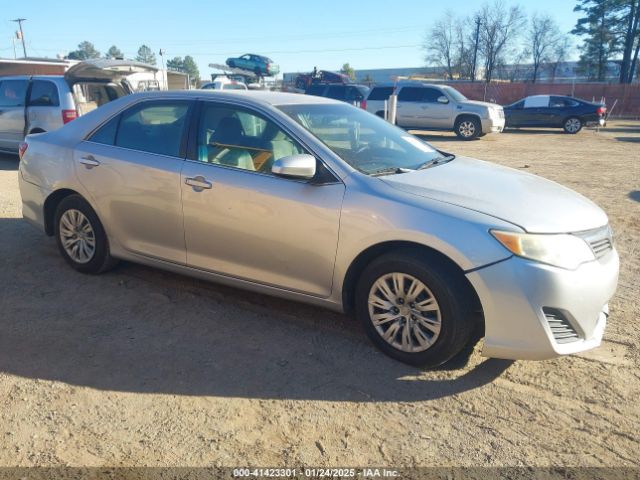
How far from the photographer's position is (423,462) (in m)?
2.48

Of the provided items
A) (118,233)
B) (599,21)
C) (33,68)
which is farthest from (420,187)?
(599,21)

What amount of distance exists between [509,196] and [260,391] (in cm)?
195

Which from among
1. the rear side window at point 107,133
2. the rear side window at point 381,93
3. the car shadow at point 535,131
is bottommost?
the car shadow at point 535,131

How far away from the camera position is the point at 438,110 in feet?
60.8

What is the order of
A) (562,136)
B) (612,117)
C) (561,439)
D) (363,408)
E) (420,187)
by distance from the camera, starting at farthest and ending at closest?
(612,117), (562,136), (420,187), (363,408), (561,439)

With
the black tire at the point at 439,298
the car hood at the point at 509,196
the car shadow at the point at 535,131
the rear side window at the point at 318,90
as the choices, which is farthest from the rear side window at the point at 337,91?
the black tire at the point at 439,298

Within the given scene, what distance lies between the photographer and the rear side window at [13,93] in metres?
Result: 10.4

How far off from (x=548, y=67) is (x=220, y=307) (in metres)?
74.3

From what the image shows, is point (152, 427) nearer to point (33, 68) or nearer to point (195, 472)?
point (195, 472)

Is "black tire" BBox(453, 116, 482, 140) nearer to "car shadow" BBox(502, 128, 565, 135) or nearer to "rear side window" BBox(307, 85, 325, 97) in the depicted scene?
"car shadow" BBox(502, 128, 565, 135)

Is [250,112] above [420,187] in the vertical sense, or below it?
above

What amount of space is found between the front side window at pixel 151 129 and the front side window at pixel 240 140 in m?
0.23

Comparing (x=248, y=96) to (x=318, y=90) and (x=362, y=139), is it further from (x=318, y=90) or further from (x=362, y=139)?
(x=318, y=90)

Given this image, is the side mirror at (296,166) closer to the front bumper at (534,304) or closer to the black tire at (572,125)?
the front bumper at (534,304)
